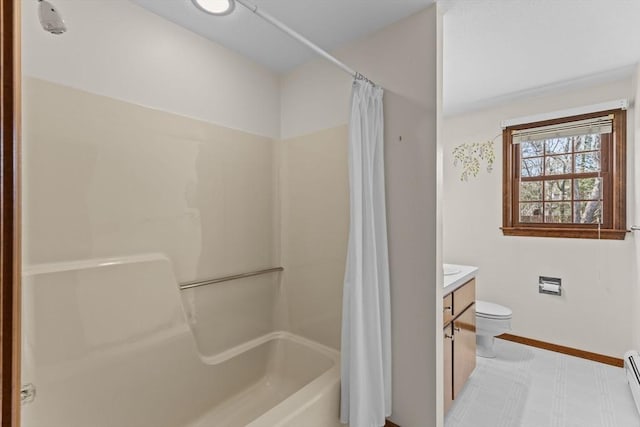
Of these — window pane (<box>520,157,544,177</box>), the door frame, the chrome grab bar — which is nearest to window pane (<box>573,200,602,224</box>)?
window pane (<box>520,157,544,177</box>)

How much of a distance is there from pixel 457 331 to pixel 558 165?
1.95m

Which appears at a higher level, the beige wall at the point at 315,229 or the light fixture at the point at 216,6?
the light fixture at the point at 216,6

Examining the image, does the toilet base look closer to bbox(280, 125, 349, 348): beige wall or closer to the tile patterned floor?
the tile patterned floor

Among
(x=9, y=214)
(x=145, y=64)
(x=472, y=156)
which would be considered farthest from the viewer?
(x=472, y=156)

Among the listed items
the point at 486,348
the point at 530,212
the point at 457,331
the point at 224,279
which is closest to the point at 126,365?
the point at 224,279

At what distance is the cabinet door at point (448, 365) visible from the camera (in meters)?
1.69

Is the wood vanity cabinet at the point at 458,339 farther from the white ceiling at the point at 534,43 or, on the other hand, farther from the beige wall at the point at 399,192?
the white ceiling at the point at 534,43

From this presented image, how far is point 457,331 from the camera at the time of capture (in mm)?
1835

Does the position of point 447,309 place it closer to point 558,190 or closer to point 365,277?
point 365,277

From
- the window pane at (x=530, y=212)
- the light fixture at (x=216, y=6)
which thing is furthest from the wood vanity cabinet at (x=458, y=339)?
the light fixture at (x=216, y=6)

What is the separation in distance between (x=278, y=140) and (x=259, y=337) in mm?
1468

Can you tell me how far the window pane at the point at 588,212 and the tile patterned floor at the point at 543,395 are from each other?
1.19 meters

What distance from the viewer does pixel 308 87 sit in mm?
2094

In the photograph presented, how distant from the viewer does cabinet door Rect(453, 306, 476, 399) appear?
1.82 meters
